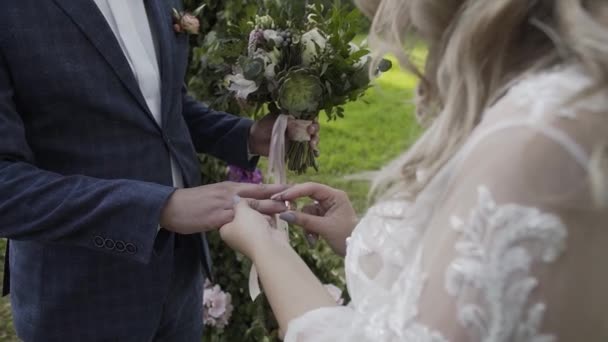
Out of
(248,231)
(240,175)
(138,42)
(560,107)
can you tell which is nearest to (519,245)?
(560,107)

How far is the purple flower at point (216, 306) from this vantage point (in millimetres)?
3711

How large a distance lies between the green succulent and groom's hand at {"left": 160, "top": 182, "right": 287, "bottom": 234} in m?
0.33

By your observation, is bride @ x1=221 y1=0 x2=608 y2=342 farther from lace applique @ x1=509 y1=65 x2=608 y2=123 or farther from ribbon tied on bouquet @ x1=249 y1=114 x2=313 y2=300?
ribbon tied on bouquet @ x1=249 y1=114 x2=313 y2=300

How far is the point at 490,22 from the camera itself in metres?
1.14

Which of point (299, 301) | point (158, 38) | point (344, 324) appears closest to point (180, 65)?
point (158, 38)

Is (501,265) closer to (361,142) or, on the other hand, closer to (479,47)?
(479,47)

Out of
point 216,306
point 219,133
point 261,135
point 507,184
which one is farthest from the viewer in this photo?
point 216,306

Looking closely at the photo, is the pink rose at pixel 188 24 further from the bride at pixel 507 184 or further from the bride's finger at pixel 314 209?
the bride at pixel 507 184

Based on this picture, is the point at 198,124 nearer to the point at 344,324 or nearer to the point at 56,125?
the point at 56,125

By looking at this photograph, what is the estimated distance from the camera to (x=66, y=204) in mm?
1905

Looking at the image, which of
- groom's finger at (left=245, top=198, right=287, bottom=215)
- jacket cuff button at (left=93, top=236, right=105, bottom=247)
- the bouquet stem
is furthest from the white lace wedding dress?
the bouquet stem

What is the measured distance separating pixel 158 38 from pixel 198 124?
0.51 meters

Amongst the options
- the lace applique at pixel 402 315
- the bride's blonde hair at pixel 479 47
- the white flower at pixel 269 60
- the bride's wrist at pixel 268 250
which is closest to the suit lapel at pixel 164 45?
the white flower at pixel 269 60

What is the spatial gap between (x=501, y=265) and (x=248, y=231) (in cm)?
84
